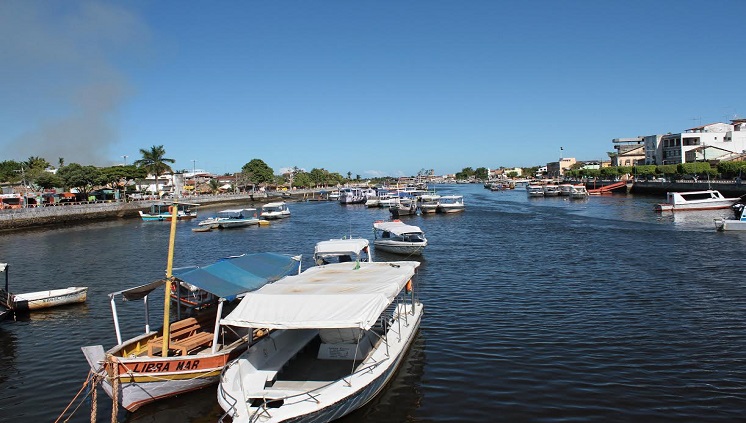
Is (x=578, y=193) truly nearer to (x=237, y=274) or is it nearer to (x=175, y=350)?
(x=237, y=274)

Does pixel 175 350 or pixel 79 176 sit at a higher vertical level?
pixel 79 176

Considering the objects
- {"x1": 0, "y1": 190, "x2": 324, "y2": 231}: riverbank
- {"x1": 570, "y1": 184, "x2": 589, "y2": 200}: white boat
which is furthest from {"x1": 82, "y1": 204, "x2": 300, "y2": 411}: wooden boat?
{"x1": 570, "y1": 184, "x2": 589, "y2": 200}: white boat

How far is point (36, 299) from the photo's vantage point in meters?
21.9

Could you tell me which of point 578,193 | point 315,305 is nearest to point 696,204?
point 578,193

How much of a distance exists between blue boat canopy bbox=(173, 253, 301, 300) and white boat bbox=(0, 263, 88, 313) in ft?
32.2

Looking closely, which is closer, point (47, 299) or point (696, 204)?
point (47, 299)

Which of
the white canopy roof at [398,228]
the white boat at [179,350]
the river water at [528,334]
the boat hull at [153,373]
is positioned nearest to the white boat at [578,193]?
the river water at [528,334]

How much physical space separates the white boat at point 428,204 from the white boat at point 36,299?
5336 centimetres

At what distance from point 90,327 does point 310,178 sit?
18041 centimetres

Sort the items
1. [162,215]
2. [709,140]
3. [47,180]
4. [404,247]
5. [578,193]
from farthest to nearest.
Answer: [709,140] → [578,193] → [47,180] → [162,215] → [404,247]

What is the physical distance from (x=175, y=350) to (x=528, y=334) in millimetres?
10883

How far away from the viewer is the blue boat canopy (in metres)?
13.7

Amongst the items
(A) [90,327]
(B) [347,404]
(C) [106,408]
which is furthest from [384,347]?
(A) [90,327]

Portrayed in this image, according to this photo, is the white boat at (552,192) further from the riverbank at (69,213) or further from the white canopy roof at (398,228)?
the white canopy roof at (398,228)
